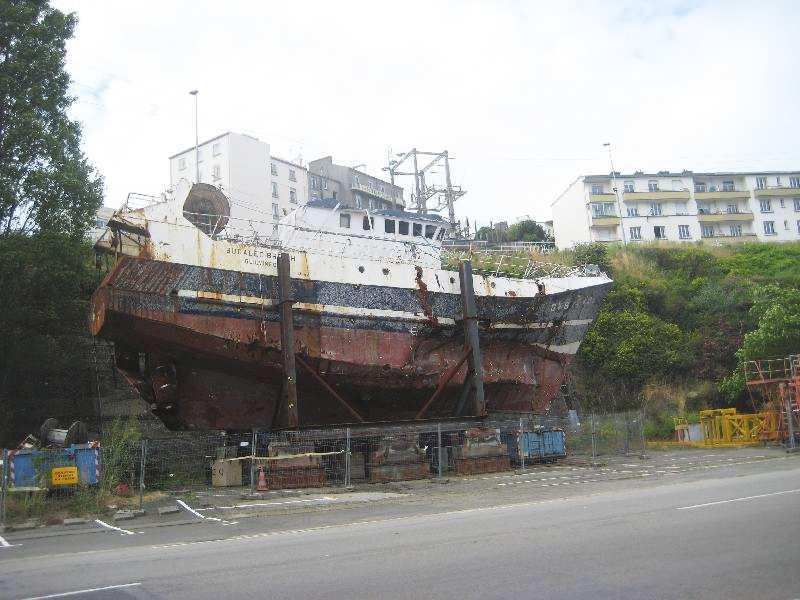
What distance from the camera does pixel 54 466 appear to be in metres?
11.3

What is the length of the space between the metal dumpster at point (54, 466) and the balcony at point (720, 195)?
50976 mm

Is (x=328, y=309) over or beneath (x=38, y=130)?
beneath

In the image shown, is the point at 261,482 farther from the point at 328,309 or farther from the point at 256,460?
the point at 328,309

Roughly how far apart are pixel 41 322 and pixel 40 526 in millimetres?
9950

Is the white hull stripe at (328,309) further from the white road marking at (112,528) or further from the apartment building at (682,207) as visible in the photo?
the apartment building at (682,207)

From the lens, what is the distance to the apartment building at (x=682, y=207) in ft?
164

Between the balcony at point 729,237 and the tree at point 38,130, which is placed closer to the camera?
the tree at point 38,130

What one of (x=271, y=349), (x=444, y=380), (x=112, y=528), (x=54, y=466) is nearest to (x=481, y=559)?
(x=112, y=528)

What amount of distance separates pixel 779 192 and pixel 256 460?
52.8m

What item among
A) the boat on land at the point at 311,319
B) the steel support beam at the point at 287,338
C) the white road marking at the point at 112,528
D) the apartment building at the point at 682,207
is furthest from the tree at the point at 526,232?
the white road marking at the point at 112,528

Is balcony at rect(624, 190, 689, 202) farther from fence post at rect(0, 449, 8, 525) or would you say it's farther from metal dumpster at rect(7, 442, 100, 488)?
fence post at rect(0, 449, 8, 525)

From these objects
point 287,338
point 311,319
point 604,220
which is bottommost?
point 287,338

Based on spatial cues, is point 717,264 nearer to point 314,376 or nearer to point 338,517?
point 314,376

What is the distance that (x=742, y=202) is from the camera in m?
52.8
